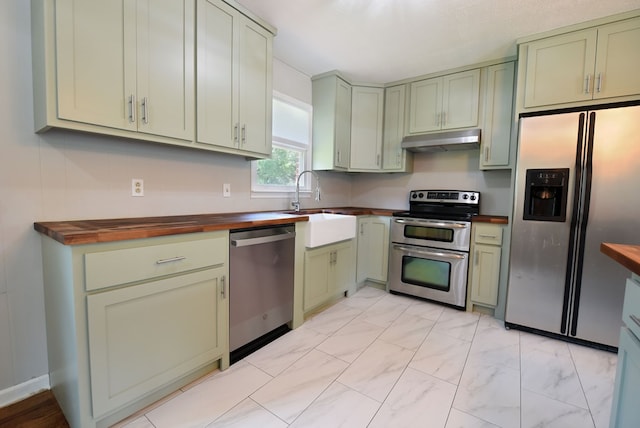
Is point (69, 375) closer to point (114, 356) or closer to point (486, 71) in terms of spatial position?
point (114, 356)

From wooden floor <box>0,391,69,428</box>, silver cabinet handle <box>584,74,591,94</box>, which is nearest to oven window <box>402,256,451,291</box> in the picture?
silver cabinet handle <box>584,74,591,94</box>

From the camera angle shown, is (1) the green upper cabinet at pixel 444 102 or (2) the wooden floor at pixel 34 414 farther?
(1) the green upper cabinet at pixel 444 102

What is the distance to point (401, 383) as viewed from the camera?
5.50 ft

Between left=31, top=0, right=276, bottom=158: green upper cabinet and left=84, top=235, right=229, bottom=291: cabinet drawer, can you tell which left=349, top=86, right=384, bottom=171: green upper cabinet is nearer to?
left=31, top=0, right=276, bottom=158: green upper cabinet

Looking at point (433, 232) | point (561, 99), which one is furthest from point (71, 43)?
point (561, 99)

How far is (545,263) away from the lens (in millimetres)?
2256

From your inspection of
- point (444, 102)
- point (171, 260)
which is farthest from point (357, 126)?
point (171, 260)

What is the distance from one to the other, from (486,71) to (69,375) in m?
3.89

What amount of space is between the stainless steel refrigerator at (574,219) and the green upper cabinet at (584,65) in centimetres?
19

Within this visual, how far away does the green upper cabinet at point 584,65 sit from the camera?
2.01 meters

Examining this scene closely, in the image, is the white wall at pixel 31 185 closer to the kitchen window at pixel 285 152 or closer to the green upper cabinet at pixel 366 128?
the kitchen window at pixel 285 152

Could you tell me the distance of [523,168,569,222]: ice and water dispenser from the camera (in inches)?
84.8

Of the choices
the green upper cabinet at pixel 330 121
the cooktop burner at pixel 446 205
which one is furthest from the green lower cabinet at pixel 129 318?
the cooktop burner at pixel 446 205

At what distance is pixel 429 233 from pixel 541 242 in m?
0.92
